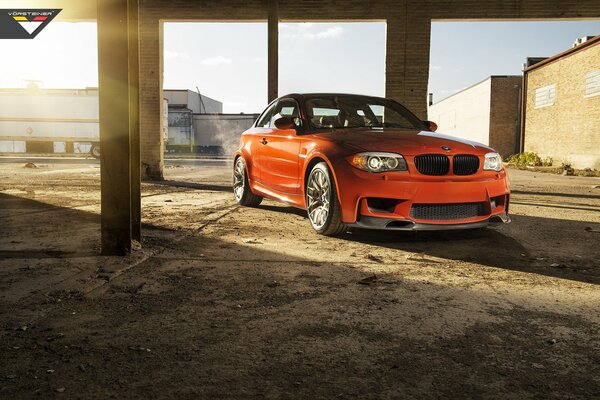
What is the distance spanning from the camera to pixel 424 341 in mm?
2467

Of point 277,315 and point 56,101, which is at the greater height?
point 56,101

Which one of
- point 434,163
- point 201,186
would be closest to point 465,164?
point 434,163

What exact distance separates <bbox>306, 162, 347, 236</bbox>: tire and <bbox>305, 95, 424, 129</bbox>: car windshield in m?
0.83

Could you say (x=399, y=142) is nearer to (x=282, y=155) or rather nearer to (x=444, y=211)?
(x=444, y=211)

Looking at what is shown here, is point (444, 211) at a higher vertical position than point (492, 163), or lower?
lower

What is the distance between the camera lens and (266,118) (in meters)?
7.61

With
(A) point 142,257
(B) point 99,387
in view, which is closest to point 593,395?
(B) point 99,387

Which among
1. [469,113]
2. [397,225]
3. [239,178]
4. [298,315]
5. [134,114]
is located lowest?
[298,315]

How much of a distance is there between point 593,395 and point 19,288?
123 inches

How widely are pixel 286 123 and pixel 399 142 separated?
159 cm

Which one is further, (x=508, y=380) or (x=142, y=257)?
(x=142, y=257)

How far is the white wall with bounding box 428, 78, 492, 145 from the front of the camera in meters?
33.8

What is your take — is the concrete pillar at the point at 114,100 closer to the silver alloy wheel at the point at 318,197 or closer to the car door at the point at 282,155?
the silver alloy wheel at the point at 318,197

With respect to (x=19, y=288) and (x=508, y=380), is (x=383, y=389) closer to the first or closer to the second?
(x=508, y=380)
